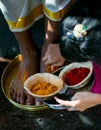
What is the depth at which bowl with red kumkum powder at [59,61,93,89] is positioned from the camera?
1.55 meters

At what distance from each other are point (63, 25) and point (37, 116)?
1.88 ft

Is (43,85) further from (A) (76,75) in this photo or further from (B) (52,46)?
(B) (52,46)

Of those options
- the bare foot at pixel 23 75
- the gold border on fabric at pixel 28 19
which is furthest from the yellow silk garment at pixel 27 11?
the bare foot at pixel 23 75

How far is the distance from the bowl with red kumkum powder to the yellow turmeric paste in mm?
62

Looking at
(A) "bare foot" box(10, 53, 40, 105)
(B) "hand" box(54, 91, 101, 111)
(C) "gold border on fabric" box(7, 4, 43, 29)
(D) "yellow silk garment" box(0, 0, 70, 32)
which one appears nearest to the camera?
(B) "hand" box(54, 91, 101, 111)

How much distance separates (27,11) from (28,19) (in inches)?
2.0

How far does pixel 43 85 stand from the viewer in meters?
1.62

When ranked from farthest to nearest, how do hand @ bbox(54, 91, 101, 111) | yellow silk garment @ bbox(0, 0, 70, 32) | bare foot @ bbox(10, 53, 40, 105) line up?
bare foot @ bbox(10, 53, 40, 105) < yellow silk garment @ bbox(0, 0, 70, 32) < hand @ bbox(54, 91, 101, 111)

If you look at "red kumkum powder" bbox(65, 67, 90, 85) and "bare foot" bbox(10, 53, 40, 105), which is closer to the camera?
"red kumkum powder" bbox(65, 67, 90, 85)

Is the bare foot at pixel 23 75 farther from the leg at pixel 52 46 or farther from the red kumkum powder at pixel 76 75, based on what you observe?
the red kumkum powder at pixel 76 75

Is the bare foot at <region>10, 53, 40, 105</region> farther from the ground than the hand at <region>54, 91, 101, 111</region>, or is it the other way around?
the hand at <region>54, 91, 101, 111</region>

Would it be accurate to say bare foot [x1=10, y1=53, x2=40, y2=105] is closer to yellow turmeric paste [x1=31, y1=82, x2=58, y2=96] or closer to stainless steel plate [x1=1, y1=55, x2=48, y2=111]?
stainless steel plate [x1=1, y1=55, x2=48, y2=111]

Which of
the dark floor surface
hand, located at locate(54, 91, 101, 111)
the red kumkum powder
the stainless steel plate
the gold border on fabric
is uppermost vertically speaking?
the gold border on fabric

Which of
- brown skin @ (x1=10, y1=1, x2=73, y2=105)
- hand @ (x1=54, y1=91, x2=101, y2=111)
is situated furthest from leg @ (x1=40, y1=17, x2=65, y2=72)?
Answer: hand @ (x1=54, y1=91, x2=101, y2=111)
